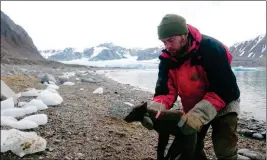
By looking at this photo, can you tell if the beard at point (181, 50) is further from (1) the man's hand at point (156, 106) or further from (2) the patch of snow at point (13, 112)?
(2) the patch of snow at point (13, 112)

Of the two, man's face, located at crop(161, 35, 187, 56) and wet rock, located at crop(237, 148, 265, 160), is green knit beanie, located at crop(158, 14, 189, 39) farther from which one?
wet rock, located at crop(237, 148, 265, 160)

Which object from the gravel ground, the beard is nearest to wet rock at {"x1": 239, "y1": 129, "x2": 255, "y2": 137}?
the gravel ground

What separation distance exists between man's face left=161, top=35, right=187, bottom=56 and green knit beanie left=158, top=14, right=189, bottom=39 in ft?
0.15

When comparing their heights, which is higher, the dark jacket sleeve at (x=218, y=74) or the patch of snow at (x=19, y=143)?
the dark jacket sleeve at (x=218, y=74)

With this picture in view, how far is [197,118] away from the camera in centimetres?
274

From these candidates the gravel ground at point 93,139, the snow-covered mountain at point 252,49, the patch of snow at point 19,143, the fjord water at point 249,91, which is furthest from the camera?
the snow-covered mountain at point 252,49

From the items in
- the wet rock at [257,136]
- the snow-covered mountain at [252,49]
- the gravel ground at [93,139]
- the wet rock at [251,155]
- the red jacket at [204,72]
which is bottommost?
the snow-covered mountain at [252,49]

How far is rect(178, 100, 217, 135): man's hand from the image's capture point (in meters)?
2.70

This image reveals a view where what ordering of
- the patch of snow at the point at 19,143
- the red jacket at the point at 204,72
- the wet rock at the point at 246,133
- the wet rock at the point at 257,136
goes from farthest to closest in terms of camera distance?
the wet rock at the point at 246,133, the wet rock at the point at 257,136, the patch of snow at the point at 19,143, the red jacket at the point at 204,72

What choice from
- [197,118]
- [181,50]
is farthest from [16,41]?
[197,118]

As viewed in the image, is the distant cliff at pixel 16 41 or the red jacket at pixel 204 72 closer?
the red jacket at pixel 204 72

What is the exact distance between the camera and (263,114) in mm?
10562

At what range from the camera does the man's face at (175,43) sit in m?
2.88

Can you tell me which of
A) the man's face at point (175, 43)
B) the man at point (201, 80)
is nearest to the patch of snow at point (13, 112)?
the man at point (201, 80)
